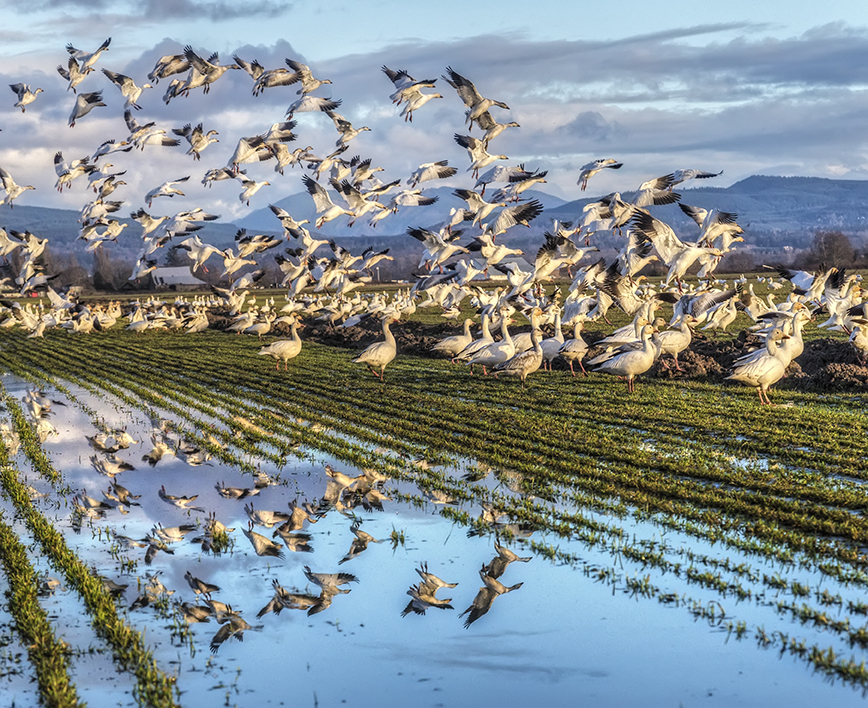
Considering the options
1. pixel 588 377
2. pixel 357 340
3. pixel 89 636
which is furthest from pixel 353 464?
pixel 357 340

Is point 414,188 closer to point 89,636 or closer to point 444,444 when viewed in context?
point 444,444

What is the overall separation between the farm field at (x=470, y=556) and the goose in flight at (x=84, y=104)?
10.9 metres

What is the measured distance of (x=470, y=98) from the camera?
20.1 metres

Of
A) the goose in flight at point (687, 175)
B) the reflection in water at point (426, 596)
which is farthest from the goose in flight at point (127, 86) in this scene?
the reflection in water at point (426, 596)

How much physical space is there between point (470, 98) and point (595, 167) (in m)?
3.39

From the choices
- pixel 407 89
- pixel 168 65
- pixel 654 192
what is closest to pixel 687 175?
pixel 654 192

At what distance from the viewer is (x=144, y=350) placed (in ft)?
107

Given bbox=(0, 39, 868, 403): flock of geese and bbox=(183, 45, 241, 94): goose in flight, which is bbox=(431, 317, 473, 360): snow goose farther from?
bbox=(183, 45, 241, 94): goose in flight

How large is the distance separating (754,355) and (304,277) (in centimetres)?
1602

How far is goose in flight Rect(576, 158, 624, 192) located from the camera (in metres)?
21.3

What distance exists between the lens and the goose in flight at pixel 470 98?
19641 millimetres

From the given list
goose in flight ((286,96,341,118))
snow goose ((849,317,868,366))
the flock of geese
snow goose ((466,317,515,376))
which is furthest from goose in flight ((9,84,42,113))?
snow goose ((849,317,868,366))

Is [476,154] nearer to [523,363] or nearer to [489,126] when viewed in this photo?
[489,126]

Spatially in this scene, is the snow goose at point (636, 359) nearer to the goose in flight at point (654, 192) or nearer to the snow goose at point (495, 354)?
the snow goose at point (495, 354)
